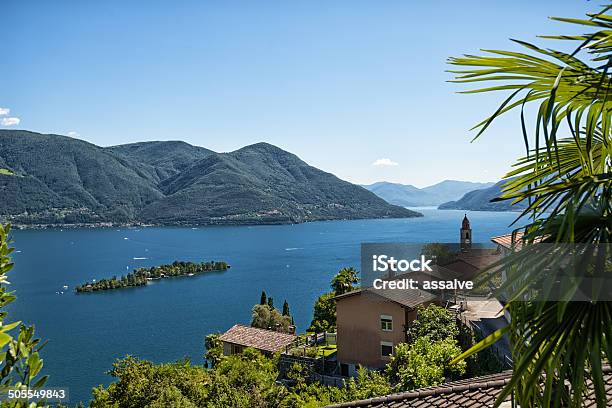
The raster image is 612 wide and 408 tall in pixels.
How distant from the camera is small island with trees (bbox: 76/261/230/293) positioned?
68838 mm

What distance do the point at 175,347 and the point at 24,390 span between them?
40.7 meters

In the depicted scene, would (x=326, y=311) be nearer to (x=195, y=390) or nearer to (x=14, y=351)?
(x=195, y=390)

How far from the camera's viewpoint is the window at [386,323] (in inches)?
717

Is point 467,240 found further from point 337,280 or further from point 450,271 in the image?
point 337,280

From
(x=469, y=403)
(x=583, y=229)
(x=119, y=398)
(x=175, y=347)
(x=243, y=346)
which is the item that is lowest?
(x=175, y=347)

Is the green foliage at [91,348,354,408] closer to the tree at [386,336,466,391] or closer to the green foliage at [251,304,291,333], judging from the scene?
the tree at [386,336,466,391]

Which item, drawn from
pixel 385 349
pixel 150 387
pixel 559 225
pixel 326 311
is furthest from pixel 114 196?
pixel 559 225

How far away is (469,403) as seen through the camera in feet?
13.3

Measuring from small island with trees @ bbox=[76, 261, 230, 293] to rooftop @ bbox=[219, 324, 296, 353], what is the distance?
47686mm

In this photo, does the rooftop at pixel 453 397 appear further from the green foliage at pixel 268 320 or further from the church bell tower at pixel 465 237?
the green foliage at pixel 268 320

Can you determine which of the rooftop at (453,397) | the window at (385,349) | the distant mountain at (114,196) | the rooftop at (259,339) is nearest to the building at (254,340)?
the rooftop at (259,339)

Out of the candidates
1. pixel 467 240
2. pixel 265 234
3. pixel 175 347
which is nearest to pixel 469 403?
pixel 467 240

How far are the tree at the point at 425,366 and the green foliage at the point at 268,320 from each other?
2175 centimetres

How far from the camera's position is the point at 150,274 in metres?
78.2
